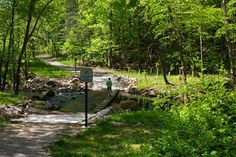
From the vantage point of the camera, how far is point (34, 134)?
1541 centimetres

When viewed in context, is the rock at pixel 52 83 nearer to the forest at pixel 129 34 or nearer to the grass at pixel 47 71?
the forest at pixel 129 34

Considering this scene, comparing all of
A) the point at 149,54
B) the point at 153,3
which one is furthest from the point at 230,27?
the point at 149,54

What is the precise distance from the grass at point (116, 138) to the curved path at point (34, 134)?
0.64 m

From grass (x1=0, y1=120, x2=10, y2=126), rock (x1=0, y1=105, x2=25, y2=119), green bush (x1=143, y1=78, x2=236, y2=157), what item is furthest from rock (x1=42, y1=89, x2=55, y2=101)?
green bush (x1=143, y1=78, x2=236, y2=157)

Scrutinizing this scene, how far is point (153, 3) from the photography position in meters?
19.4

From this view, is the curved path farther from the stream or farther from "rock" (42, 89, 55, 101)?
"rock" (42, 89, 55, 101)

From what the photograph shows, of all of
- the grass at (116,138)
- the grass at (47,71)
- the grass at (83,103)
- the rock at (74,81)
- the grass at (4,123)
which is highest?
the grass at (47,71)

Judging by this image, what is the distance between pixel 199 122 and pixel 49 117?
1308cm

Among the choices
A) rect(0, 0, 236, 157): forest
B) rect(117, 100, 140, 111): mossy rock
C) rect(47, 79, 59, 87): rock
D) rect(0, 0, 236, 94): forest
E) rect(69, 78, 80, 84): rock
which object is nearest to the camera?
rect(0, 0, 236, 157): forest

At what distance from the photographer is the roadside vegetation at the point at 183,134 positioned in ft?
27.6

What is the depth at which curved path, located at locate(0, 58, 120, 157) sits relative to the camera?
12.4m

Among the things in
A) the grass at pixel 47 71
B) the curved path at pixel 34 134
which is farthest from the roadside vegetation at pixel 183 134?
the grass at pixel 47 71

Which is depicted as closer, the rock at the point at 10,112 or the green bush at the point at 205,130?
the green bush at the point at 205,130

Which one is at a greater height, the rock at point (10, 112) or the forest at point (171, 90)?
the forest at point (171, 90)
